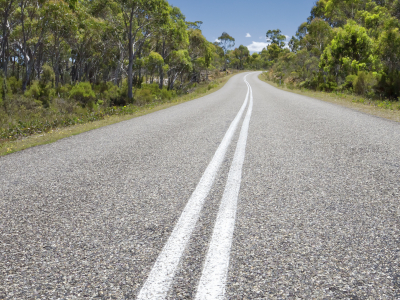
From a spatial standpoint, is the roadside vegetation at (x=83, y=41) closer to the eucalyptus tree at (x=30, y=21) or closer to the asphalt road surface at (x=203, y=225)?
the eucalyptus tree at (x=30, y=21)

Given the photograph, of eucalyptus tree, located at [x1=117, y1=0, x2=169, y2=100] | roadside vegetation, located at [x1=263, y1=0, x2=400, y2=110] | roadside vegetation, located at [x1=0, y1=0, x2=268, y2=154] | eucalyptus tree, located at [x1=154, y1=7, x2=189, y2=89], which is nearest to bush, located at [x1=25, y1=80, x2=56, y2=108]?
roadside vegetation, located at [x1=0, y1=0, x2=268, y2=154]

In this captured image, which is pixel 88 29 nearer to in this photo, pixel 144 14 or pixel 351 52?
pixel 144 14

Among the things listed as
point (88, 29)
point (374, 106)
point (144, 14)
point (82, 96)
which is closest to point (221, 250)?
point (374, 106)

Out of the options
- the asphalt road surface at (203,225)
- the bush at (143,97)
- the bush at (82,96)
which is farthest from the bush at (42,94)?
the asphalt road surface at (203,225)

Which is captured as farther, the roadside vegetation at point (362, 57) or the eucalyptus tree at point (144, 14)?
the eucalyptus tree at point (144, 14)

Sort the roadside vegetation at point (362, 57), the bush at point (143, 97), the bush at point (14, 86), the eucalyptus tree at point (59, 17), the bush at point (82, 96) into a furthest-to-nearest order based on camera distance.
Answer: the bush at point (14, 86), the bush at point (143, 97), the eucalyptus tree at point (59, 17), the bush at point (82, 96), the roadside vegetation at point (362, 57)

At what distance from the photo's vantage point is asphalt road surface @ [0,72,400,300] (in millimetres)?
1567

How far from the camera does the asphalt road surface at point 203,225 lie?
5.14 ft

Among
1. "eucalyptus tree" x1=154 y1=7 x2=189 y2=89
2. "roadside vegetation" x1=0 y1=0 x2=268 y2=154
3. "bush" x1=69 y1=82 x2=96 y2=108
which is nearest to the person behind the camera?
"roadside vegetation" x1=0 y1=0 x2=268 y2=154

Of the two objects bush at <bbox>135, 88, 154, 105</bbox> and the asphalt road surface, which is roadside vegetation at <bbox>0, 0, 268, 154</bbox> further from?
the asphalt road surface

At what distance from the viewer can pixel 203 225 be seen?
7.22ft

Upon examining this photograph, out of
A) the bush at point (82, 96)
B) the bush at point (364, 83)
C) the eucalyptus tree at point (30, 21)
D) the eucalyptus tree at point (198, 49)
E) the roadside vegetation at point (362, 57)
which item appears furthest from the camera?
the eucalyptus tree at point (198, 49)

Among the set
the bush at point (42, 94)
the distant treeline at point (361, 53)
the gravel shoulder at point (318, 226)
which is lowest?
the gravel shoulder at point (318, 226)

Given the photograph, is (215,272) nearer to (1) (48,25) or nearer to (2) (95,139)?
(2) (95,139)
